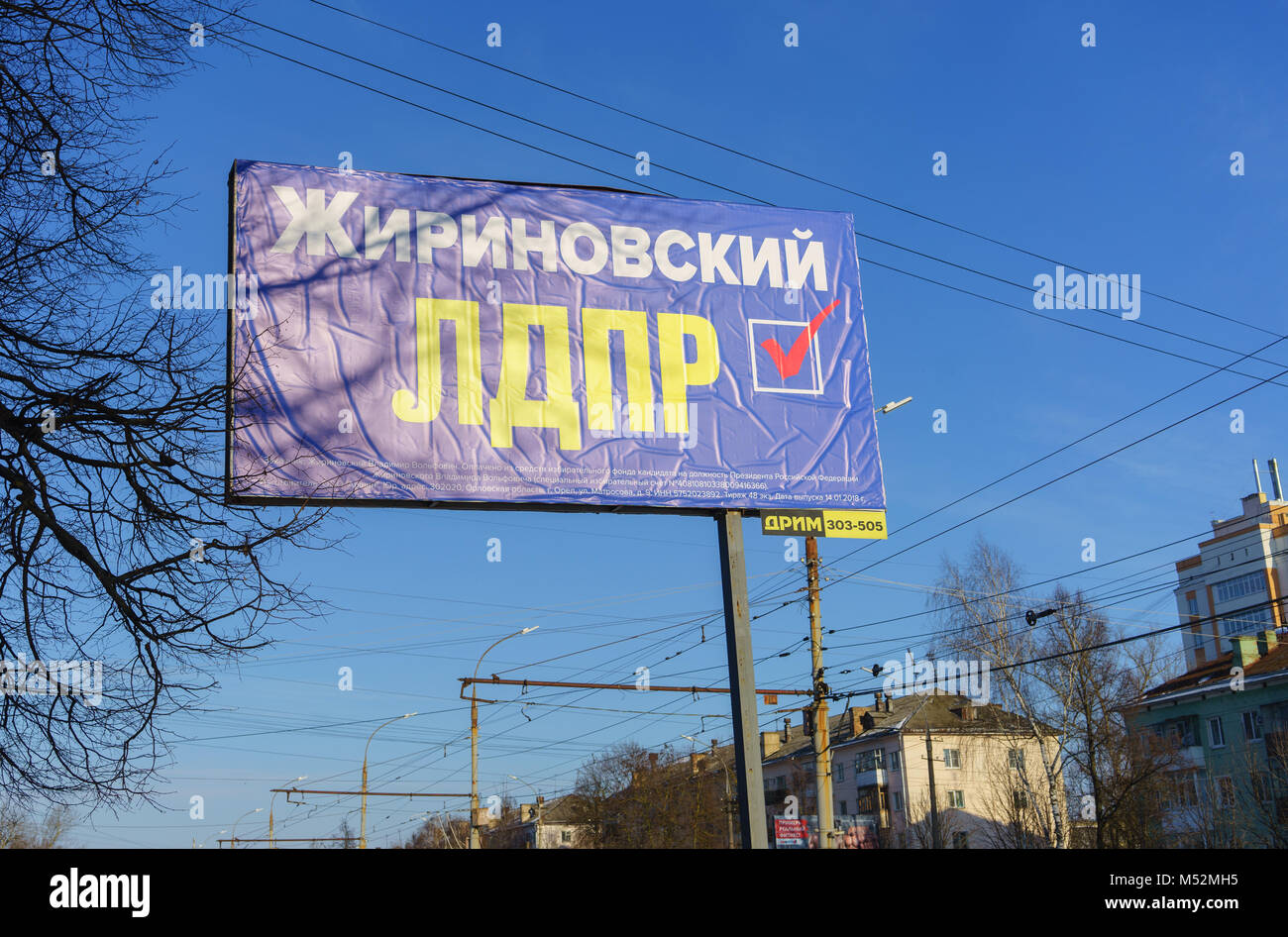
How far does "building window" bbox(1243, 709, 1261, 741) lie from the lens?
47531mm

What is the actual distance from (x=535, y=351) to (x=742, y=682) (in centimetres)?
445

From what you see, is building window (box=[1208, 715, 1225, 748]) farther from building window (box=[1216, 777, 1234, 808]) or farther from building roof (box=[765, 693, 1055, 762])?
building roof (box=[765, 693, 1055, 762])

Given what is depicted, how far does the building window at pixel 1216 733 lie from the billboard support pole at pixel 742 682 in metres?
44.0

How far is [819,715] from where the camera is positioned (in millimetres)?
24703

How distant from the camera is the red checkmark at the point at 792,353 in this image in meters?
14.0

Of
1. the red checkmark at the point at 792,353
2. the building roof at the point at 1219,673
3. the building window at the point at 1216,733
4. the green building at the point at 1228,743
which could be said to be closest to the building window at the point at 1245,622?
the building roof at the point at 1219,673

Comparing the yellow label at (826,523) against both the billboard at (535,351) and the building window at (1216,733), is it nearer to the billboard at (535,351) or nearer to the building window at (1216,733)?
the billboard at (535,351)

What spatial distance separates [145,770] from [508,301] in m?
6.40

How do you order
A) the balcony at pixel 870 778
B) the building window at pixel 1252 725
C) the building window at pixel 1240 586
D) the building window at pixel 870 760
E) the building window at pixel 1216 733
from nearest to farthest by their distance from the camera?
the building window at pixel 1252 725 → the building window at pixel 1216 733 → the balcony at pixel 870 778 → the building window at pixel 870 760 → the building window at pixel 1240 586

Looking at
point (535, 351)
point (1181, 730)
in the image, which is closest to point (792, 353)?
point (535, 351)

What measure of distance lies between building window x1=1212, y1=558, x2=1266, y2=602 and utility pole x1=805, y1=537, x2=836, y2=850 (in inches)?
3057
